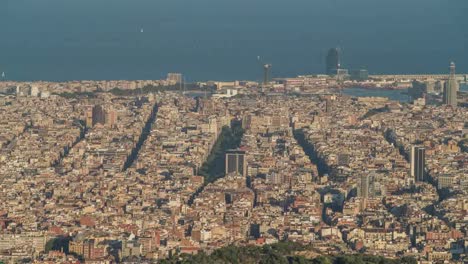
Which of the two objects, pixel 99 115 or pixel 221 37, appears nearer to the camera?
pixel 99 115

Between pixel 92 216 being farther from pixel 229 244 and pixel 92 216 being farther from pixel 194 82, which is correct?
pixel 194 82

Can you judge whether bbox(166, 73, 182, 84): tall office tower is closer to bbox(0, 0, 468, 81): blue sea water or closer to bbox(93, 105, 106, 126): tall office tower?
bbox(0, 0, 468, 81): blue sea water

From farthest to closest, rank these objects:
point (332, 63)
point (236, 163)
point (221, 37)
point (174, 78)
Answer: point (221, 37)
point (332, 63)
point (174, 78)
point (236, 163)

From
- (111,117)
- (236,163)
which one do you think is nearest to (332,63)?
(111,117)

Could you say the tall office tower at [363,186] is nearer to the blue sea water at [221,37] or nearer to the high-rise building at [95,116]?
the high-rise building at [95,116]

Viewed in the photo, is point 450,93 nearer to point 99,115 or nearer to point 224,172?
point 99,115

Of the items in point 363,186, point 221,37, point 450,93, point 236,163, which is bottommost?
point 363,186

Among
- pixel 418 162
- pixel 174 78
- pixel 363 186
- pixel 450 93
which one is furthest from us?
pixel 174 78
